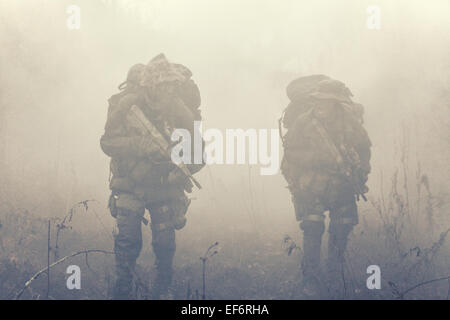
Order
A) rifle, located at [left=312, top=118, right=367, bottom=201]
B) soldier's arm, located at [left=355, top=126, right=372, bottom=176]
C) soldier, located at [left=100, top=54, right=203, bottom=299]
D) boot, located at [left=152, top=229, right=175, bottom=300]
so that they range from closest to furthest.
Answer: soldier, located at [left=100, top=54, right=203, bottom=299] → boot, located at [left=152, top=229, right=175, bottom=300] → rifle, located at [left=312, top=118, right=367, bottom=201] → soldier's arm, located at [left=355, top=126, right=372, bottom=176]

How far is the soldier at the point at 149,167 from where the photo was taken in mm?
4516

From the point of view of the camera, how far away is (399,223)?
5.39 metres

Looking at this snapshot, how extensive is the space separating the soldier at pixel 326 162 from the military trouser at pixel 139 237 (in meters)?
1.74

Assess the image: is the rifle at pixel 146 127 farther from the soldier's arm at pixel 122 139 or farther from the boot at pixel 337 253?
the boot at pixel 337 253

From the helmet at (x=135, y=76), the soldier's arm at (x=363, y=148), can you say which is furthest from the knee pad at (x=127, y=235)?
the soldier's arm at (x=363, y=148)

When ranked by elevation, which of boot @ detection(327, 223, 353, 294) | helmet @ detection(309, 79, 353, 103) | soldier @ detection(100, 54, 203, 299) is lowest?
boot @ detection(327, 223, 353, 294)

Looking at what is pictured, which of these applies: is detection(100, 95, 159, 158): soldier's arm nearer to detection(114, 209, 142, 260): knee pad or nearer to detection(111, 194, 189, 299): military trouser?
detection(111, 194, 189, 299): military trouser

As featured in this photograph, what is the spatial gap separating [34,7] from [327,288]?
8072 mm

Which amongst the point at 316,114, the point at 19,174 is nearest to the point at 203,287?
the point at 316,114

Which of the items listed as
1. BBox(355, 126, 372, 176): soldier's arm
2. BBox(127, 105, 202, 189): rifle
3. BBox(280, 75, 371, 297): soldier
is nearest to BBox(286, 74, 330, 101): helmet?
BBox(280, 75, 371, 297): soldier

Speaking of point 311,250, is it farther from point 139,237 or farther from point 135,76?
point 135,76

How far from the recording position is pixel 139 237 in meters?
4.54

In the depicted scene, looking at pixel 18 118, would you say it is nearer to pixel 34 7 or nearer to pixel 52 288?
pixel 34 7

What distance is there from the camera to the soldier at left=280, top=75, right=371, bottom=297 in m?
4.95
